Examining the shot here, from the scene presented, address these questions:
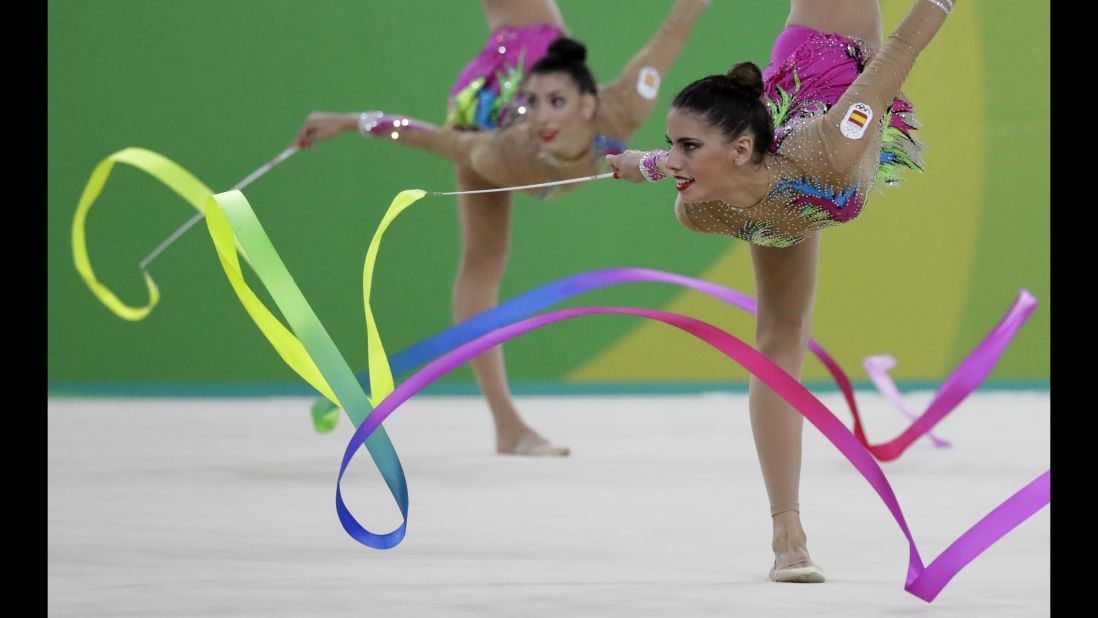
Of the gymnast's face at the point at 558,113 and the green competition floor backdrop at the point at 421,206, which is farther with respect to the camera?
the green competition floor backdrop at the point at 421,206

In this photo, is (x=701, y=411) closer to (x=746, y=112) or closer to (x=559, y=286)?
(x=559, y=286)

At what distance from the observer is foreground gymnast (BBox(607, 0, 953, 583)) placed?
204cm

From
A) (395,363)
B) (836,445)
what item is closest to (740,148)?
(836,445)

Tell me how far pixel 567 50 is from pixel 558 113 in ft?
0.59

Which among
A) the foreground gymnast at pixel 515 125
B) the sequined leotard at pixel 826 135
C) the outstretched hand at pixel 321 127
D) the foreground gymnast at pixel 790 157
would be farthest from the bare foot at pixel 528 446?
the sequined leotard at pixel 826 135

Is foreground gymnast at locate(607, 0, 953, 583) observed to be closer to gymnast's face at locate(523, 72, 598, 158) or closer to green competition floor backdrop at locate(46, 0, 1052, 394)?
gymnast's face at locate(523, 72, 598, 158)

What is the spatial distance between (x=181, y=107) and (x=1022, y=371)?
3.89 meters

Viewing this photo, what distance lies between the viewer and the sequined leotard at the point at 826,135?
6.67 ft

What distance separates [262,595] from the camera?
77.8 inches

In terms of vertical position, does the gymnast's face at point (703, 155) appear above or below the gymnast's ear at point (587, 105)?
below

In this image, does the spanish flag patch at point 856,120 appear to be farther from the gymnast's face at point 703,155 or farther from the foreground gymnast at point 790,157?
the gymnast's face at point 703,155

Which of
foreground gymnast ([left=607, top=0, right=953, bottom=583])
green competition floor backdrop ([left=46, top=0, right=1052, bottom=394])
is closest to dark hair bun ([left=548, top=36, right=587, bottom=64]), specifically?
foreground gymnast ([left=607, top=0, right=953, bottom=583])

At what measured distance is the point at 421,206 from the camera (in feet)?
19.4
